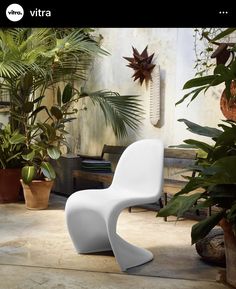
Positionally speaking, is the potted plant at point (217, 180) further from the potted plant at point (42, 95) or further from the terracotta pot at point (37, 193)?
the terracotta pot at point (37, 193)

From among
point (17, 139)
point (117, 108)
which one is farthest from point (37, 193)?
point (117, 108)

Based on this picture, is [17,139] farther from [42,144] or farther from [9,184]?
[9,184]

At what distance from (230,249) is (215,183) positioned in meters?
0.47

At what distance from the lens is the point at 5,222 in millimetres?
3207

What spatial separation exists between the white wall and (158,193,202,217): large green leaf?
1.85 metres

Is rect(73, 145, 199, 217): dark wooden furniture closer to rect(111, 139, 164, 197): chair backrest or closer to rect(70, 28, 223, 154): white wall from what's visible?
rect(70, 28, 223, 154): white wall

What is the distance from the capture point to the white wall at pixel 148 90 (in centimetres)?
365

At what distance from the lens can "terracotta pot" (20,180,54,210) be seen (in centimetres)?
369

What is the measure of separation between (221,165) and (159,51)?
2.62m

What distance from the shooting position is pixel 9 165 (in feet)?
13.0

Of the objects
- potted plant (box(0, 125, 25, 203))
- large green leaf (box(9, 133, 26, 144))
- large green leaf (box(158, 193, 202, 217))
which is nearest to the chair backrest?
large green leaf (box(158, 193, 202, 217))
